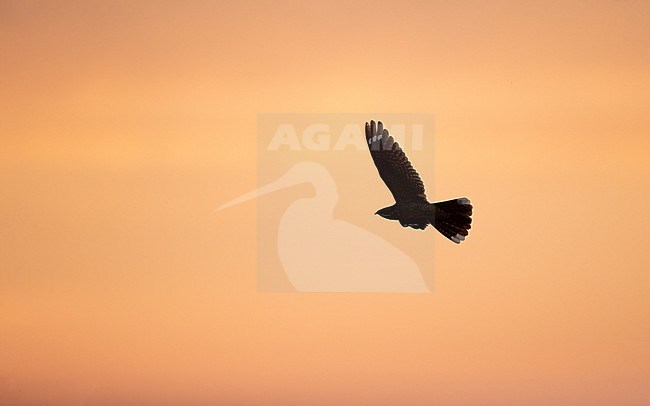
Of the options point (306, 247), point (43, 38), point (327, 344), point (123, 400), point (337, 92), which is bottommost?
point (123, 400)

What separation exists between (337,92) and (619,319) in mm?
1326

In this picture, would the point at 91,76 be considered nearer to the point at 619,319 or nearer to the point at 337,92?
the point at 337,92

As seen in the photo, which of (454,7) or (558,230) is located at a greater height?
(454,7)

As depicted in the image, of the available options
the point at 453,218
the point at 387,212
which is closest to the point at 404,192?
the point at 387,212

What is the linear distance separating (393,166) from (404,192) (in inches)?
4.0

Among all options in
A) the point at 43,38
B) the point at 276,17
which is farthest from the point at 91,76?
the point at 276,17

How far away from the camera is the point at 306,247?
2.42m

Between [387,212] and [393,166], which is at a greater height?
[393,166]

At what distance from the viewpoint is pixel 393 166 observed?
2367 mm

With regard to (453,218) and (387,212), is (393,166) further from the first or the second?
(453,218)

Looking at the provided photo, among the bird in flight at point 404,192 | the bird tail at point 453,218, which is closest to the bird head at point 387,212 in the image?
the bird in flight at point 404,192
